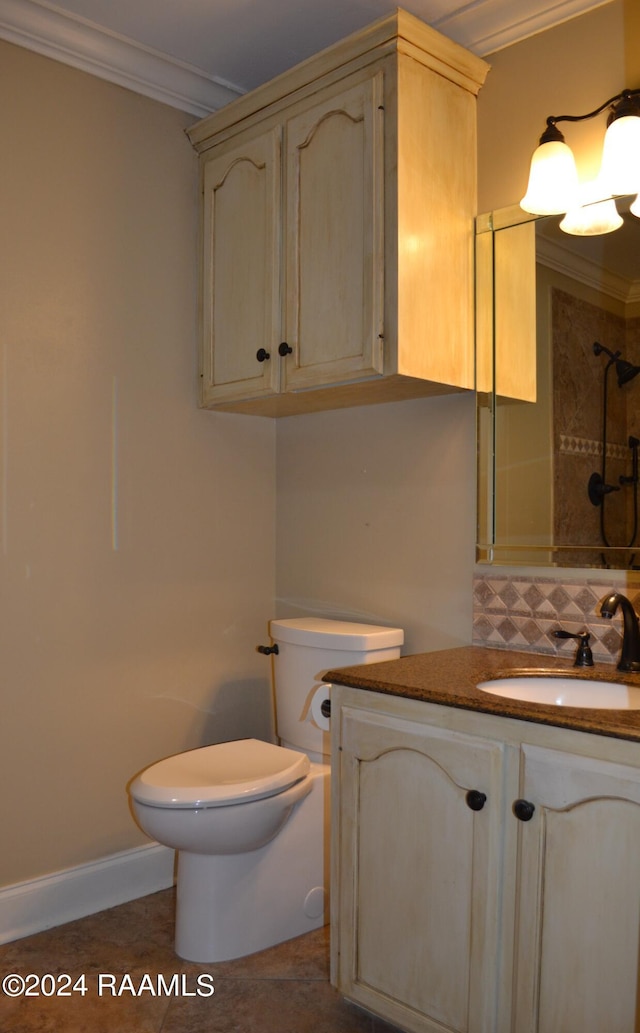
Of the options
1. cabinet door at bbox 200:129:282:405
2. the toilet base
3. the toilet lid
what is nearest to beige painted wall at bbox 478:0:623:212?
cabinet door at bbox 200:129:282:405

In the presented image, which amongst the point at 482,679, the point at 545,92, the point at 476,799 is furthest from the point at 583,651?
the point at 545,92

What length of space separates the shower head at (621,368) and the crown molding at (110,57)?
1459 millimetres

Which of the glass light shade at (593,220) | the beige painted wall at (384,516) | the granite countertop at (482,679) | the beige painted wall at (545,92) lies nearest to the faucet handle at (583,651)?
the granite countertop at (482,679)

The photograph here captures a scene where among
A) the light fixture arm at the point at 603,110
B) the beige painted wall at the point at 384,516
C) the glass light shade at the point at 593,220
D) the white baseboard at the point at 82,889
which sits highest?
the light fixture arm at the point at 603,110

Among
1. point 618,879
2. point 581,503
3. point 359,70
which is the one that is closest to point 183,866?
point 618,879

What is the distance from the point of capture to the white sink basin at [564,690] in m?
1.77

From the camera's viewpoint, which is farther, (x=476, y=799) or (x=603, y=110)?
(x=603, y=110)

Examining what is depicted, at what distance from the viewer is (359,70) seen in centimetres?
202

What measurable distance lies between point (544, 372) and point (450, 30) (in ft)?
3.09

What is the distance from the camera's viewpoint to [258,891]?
214 centimetres

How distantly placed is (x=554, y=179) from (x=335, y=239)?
1.79ft

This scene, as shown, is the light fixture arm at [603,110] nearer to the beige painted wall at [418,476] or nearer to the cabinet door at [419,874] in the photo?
the beige painted wall at [418,476]

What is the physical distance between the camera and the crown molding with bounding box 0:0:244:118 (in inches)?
84.3

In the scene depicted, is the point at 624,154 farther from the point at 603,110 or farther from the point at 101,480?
the point at 101,480
